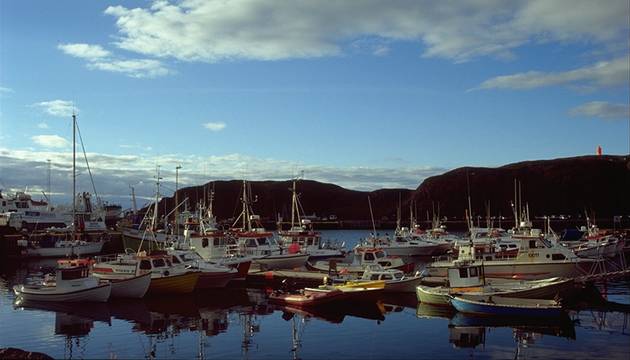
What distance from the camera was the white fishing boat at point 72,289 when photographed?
34.7m

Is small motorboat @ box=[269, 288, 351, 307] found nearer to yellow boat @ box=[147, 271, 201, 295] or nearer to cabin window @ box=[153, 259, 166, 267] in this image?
yellow boat @ box=[147, 271, 201, 295]

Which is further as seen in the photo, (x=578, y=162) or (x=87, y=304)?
(x=578, y=162)

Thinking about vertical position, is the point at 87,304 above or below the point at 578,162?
below

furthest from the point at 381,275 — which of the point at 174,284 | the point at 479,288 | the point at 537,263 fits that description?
the point at 174,284

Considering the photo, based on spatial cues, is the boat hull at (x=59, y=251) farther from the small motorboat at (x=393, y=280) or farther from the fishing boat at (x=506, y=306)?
the fishing boat at (x=506, y=306)

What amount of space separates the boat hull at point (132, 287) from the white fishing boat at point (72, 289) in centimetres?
127

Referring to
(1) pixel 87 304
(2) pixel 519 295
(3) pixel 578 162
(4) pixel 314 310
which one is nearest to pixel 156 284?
(1) pixel 87 304

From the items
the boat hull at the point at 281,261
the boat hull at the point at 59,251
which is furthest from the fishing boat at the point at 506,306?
the boat hull at the point at 59,251

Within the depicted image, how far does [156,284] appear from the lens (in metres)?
38.0

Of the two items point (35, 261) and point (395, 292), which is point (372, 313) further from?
point (35, 261)

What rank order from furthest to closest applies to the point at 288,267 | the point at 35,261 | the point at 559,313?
1. the point at 35,261
2. the point at 288,267
3. the point at 559,313

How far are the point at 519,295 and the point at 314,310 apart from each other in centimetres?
1077

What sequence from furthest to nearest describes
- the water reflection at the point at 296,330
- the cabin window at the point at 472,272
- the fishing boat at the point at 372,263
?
the fishing boat at the point at 372,263, the cabin window at the point at 472,272, the water reflection at the point at 296,330

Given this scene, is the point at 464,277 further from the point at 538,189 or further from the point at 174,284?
the point at 538,189
